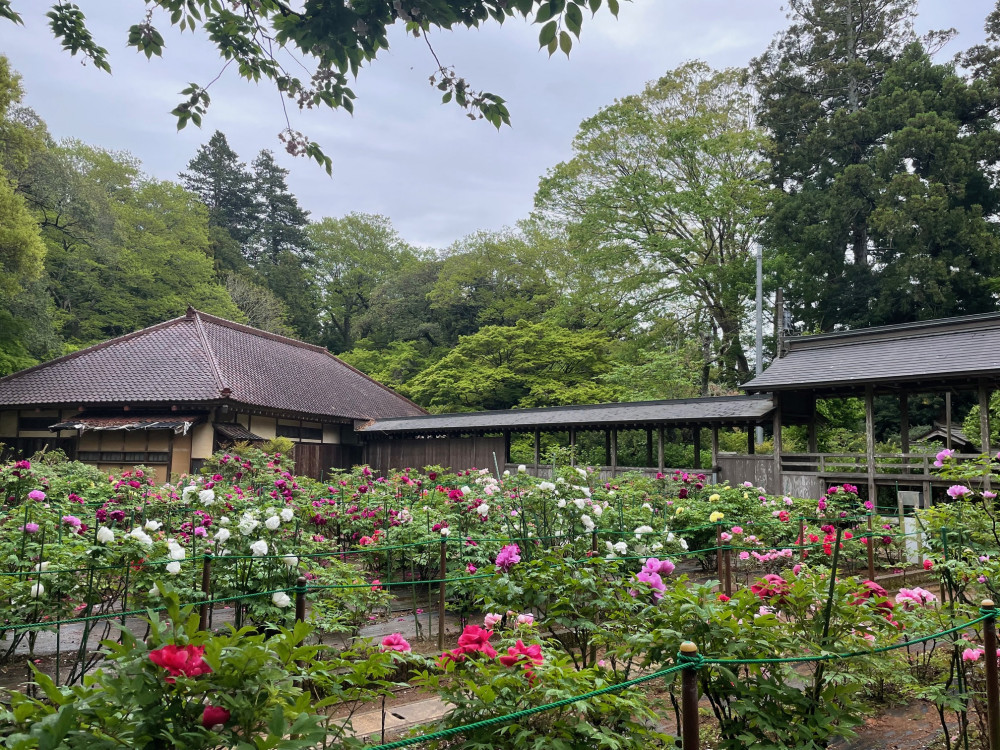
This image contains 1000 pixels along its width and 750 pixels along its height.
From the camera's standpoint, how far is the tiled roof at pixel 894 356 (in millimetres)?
9930

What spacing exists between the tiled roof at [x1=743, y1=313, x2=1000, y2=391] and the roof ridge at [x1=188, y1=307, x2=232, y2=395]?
11275 mm

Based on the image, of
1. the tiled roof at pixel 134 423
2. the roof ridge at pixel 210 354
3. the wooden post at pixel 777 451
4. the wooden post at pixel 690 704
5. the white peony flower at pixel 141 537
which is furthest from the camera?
the roof ridge at pixel 210 354

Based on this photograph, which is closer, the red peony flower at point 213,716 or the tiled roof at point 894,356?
the red peony flower at point 213,716

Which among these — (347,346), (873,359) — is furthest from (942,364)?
(347,346)

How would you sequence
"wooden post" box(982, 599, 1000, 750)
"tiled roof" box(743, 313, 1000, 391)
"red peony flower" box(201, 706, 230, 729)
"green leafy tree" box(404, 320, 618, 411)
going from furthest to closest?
"green leafy tree" box(404, 320, 618, 411) → "tiled roof" box(743, 313, 1000, 391) → "wooden post" box(982, 599, 1000, 750) → "red peony flower" box(201, 706, 230, 729)

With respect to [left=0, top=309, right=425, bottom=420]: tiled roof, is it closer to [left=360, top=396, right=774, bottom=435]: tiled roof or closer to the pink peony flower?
[left=360, top=396, right=774, bottom=435]: tiled roof

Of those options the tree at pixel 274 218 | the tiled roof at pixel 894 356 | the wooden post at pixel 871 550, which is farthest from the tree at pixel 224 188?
the wooden post at pixel 871 550

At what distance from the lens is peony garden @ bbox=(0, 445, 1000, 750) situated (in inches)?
58.3

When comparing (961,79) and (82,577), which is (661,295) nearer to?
(961,79)

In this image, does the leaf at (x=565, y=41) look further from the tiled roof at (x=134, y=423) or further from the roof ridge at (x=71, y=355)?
the roof ridge at (x=71, y=355)

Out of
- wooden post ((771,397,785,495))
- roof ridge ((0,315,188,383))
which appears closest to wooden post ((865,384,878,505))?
wooden post ((771,397,785,495))

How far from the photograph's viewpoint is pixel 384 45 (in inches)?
122

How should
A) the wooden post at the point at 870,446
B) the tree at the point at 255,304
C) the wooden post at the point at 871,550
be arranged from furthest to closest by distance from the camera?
the tree at the point at 255,304
the wooden post at the point at 870,446
the wooden post at the point at 871,550

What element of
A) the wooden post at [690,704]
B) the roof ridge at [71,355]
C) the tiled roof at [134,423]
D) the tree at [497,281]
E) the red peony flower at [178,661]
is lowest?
the wooden post at [690,704]
